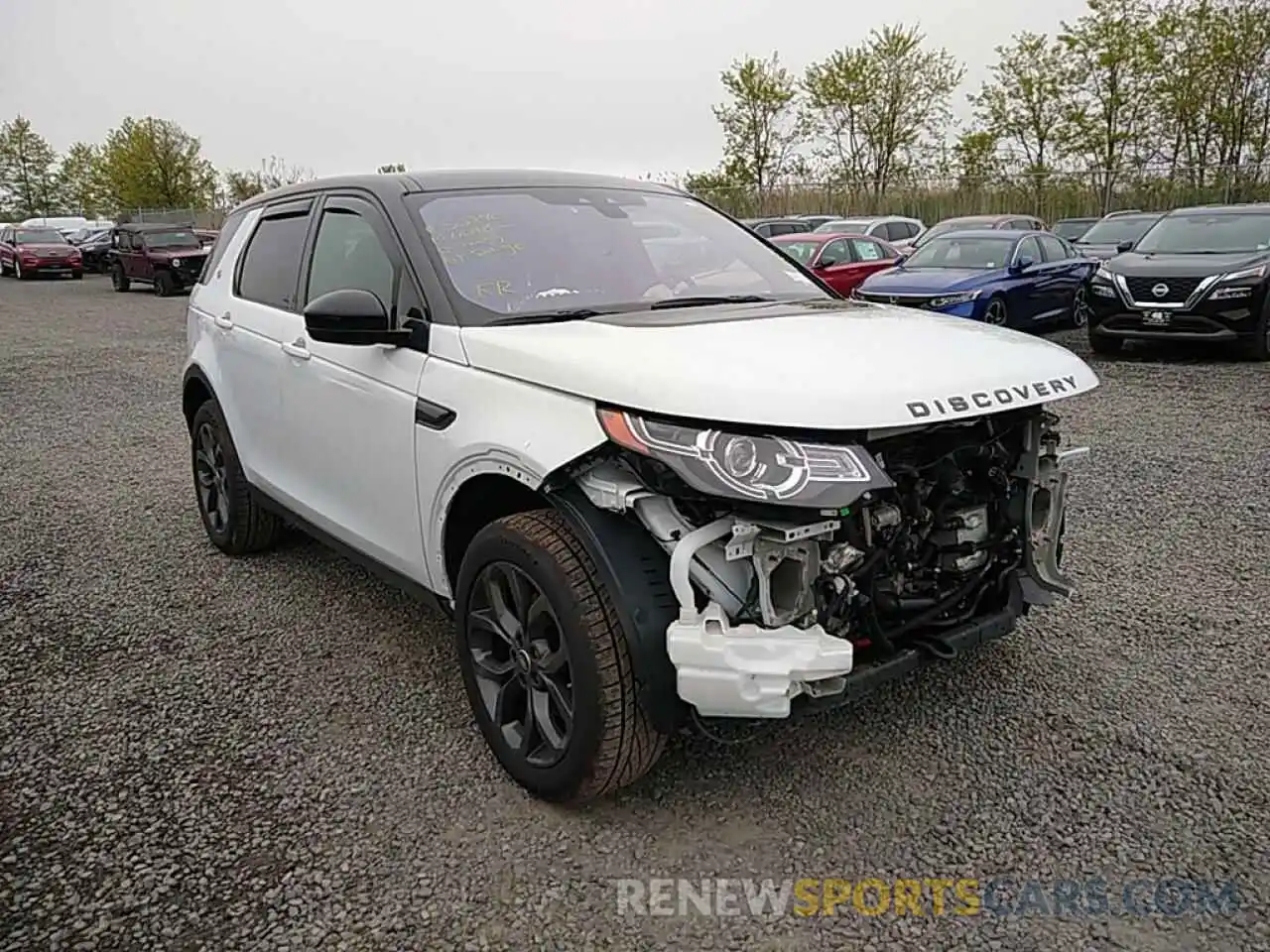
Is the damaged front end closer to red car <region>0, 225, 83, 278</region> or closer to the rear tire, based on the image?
the rear tire

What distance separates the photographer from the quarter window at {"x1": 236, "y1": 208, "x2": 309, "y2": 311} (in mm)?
4164

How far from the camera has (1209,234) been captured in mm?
11312

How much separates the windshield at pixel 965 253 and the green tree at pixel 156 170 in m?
50.0

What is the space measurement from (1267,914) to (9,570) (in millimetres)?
5269

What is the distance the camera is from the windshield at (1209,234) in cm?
1096

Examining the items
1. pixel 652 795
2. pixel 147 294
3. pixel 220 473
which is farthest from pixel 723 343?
pixel 147 294

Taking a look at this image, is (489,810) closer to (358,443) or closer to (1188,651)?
(358,443)

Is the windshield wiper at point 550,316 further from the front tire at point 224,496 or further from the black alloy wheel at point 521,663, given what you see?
the front tire at point 224,496

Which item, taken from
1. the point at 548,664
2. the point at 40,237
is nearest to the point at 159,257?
the point at 40,237

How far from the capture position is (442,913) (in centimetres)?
246

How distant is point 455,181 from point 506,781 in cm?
A: 214

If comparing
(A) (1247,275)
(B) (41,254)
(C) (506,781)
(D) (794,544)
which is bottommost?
(C) (506,781)

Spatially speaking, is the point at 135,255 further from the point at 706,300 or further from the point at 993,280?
the point at 706,300

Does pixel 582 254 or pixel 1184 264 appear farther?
pixel 1184 264
